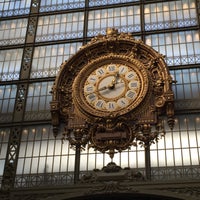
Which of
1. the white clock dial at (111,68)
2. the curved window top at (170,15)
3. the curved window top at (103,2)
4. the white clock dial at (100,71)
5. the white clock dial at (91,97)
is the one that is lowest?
the white clock dial at (91,97)

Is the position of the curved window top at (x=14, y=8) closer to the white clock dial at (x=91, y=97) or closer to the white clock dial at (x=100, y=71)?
the white clock dial at (x=100, y=71)

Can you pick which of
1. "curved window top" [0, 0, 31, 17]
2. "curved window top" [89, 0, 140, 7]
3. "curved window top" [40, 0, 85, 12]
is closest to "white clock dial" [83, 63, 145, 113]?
"curved window top" [89, 0, 140, 7]

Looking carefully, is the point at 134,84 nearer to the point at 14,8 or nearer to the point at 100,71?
the point at 100,71

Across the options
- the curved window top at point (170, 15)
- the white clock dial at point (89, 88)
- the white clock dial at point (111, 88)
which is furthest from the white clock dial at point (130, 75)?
the curved window top at point (170, 15)

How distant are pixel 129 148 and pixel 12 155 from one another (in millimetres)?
4758

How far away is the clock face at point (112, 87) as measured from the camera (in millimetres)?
18281

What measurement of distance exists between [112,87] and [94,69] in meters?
1.33

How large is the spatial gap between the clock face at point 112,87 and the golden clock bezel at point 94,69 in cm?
13

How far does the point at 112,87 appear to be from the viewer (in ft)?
61.3

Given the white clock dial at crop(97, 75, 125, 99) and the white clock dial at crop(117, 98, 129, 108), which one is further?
the white clock dial at crop(97, 75, 125, 99)

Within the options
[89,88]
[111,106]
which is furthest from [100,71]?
[111,106]

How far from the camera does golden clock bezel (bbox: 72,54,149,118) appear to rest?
18.0 metres

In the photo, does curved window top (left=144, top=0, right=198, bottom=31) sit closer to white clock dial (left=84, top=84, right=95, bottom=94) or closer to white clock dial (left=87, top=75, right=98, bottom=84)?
white clock dial (left=87, top=75, right=98, bottom=84)

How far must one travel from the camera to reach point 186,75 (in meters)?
19.0
